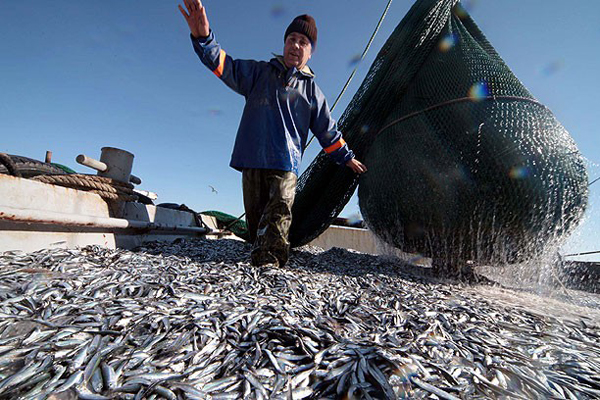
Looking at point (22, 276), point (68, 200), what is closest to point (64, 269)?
point (22, 276)

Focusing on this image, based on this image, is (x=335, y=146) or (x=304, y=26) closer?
(x=304, y=26)

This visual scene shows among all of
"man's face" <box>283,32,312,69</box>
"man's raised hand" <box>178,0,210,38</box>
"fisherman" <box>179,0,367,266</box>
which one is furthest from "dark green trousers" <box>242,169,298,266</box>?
"man's raised hand" <box>178,0,210,38</box>

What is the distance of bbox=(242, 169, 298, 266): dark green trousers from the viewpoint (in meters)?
3.55

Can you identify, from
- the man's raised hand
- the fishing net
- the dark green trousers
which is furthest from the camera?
the fishing net

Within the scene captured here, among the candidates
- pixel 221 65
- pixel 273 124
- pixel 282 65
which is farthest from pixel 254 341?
pixel 282 65

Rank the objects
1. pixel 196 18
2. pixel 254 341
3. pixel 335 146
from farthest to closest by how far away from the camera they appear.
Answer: pixel 335 146 < pixel 196 18 < pixel 254 341

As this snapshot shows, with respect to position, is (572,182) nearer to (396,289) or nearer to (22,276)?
(396,289)

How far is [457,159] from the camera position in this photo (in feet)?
12.3

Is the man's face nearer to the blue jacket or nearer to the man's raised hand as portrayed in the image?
the blue jacket

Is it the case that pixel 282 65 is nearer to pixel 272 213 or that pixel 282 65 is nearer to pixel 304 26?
pixel 304 26

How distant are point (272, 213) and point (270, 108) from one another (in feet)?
4.39

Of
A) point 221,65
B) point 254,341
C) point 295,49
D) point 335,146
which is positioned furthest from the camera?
point 335,146

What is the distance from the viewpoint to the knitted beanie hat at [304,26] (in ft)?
12.2

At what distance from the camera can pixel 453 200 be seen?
3.76m
